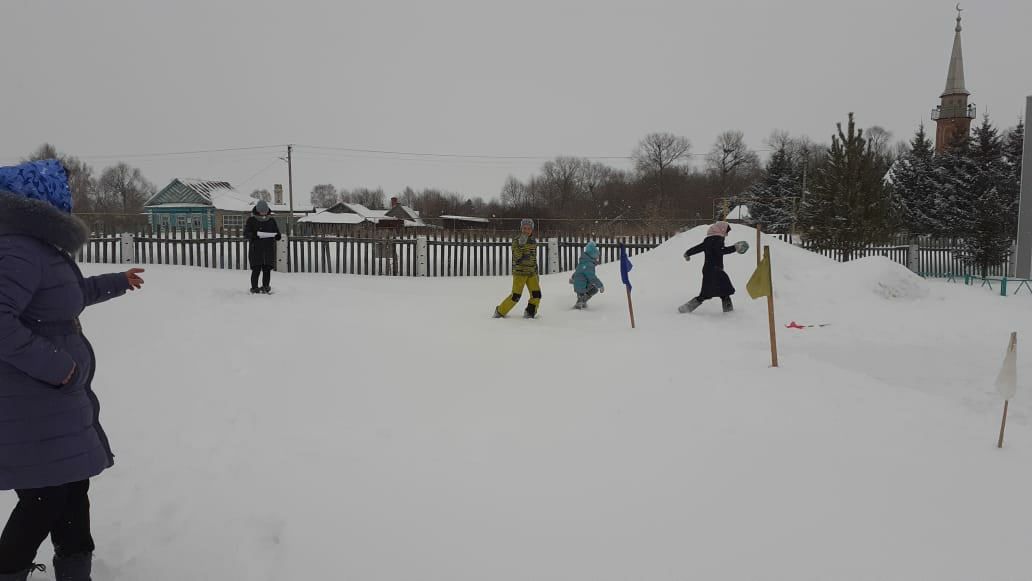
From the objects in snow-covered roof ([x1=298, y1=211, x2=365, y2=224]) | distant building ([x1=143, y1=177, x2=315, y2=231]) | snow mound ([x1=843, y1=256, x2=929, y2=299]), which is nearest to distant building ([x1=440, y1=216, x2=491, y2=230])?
snow-covered roof ([x1=298, y1=211, x2=365, y2=224])

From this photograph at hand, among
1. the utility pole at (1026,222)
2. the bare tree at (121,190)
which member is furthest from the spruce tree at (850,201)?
the bare tree at (121,190)

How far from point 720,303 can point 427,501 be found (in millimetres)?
8173

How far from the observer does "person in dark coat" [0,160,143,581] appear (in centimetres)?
221

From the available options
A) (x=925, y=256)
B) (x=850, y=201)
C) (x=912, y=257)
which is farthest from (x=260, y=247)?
(x=925, y=256)

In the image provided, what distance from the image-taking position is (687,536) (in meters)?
3.04

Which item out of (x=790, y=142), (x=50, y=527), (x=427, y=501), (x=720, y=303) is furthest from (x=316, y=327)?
(x=790, y=142)

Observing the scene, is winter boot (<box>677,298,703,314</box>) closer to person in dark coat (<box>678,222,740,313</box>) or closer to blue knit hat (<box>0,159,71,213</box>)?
person in dark coat (<box>678,222,740,313</box>)

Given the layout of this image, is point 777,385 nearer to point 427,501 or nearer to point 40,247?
point 427,501

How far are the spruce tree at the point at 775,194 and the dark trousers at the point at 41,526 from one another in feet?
137

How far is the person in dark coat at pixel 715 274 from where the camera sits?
9.51m

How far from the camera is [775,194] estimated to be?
43.9 metres

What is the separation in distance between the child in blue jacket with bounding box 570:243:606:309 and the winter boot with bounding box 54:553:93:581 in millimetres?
7967

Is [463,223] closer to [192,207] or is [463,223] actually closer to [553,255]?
[192,207]

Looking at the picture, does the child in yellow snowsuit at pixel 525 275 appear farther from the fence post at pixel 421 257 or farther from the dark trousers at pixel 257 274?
the fence post at pixel 421 257
